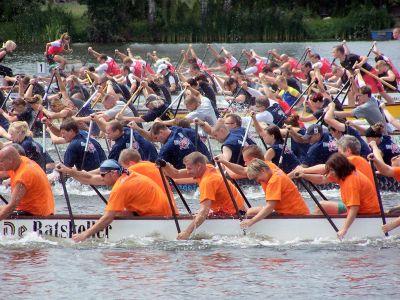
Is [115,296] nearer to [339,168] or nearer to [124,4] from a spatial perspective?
[339,168]

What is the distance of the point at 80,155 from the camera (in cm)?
1891

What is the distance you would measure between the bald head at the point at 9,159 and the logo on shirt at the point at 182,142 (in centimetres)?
435

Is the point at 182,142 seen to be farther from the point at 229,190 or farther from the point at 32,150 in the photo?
the point at 229,190

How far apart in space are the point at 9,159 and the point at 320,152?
572 cm

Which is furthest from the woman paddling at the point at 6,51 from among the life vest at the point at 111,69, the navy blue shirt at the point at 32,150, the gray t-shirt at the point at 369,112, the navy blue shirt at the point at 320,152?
the navy blue shirt at the point at 320,152

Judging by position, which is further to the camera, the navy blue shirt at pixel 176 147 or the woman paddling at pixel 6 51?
the woman paddling at pixel 6 51

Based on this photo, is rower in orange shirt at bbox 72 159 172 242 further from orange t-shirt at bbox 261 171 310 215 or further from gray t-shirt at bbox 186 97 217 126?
gray t-shirt at bbox 186 97 217 126

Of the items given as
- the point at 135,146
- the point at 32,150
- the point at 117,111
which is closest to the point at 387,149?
the point at 135,146

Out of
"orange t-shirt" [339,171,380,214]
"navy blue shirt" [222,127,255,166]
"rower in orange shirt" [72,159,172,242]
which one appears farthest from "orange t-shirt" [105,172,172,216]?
"navy blue shirt" [222,127,255,166]

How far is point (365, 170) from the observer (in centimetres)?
1489

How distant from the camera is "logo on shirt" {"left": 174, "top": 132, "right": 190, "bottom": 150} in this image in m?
18.5

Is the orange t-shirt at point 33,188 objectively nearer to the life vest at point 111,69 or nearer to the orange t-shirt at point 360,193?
the orange t-shirt at point 360,193

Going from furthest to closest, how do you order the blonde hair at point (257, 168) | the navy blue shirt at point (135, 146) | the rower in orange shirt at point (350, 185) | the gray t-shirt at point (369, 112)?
the gray t-shirt at point (369, 112), the navy blue shirt at point (135, 146), the blonde hair at point (257, 168), the rower in orange shirt at point (350, 185)

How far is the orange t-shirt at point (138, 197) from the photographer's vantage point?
562 inches
